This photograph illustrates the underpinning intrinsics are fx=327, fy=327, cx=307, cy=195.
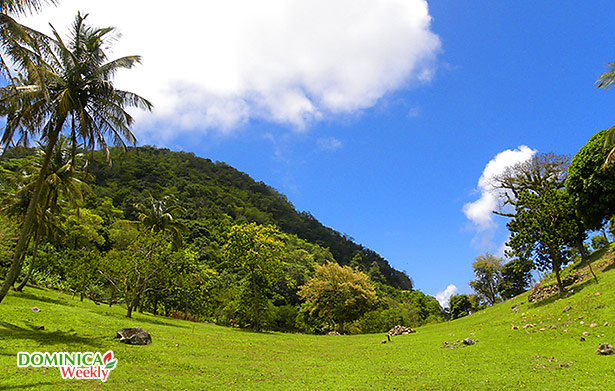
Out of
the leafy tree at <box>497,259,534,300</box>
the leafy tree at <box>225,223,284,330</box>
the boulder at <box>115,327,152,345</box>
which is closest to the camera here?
the boulder at <box>115,327,152,345</box>

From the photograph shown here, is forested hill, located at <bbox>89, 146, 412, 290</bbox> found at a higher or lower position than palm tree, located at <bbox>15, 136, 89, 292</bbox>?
higher

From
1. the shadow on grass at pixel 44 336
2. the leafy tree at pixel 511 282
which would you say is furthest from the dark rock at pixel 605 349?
the leafy tree at pixel 511 282

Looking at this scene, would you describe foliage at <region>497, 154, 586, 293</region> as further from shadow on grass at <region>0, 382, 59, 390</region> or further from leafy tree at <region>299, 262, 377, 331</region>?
shadow on grass at <region>0, 382, 59, 390</region>

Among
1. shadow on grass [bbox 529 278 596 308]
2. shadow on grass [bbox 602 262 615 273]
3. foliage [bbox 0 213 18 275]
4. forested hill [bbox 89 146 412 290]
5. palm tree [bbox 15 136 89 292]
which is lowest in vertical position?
shadow on grass [bbox 529 278 596 308]

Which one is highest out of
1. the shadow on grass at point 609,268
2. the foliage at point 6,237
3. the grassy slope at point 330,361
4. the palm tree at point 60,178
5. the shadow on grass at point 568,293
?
the palm tree at point 60,178

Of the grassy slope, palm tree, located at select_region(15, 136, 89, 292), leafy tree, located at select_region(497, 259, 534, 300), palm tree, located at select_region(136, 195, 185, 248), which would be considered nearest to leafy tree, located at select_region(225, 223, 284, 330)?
palm tree, located at select_region(136, 195, 185, 248)

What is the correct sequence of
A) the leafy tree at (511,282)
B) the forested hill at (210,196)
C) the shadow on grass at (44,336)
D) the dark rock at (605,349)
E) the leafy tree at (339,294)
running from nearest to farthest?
the shadow on grass at (44,336) < the dark rock at (605,349) < the leafy tree at (339,294) < the leafy tree at (511,282) < the forested hill at (210,196)

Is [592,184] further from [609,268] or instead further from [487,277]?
[487,277]

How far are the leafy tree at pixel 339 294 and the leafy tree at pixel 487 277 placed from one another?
31.3 meters

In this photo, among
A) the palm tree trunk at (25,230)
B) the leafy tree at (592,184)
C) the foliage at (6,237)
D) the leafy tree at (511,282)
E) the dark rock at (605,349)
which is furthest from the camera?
the leafy tree at (511,282)

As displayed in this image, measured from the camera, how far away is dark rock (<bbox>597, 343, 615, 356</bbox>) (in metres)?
13.0

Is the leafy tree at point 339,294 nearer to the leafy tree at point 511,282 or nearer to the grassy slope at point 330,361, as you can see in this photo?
the grassy slope at point 330,361

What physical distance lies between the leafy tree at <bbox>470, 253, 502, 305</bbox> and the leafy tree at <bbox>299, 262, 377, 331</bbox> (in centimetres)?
3128

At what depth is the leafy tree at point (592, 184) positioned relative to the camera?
27797 mm
